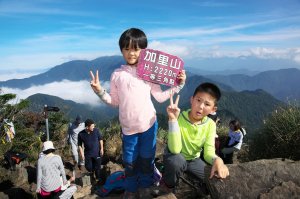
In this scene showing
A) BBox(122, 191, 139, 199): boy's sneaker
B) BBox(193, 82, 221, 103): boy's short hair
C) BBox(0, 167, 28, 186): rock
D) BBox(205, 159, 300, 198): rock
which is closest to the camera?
BBox(205, 159, 300, 198): rock

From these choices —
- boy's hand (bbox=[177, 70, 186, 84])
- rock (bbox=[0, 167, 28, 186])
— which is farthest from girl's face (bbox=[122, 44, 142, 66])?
rock (bbox=[0, 167, 28, 186])

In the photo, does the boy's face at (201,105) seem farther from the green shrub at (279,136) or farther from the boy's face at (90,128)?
the boy's face at (90,128)

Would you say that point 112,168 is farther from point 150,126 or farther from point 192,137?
point 192,137

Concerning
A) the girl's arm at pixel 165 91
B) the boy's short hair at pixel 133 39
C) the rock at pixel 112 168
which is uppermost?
the boy's short hair at pixel 133 39

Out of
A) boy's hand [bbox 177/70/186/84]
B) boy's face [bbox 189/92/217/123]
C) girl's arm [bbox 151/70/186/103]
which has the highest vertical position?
boy's hand [bbox 177/70/186/84]

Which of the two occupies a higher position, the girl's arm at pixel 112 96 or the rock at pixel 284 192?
the girl's arm at pixel 112 96

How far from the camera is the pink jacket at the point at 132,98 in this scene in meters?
4.62

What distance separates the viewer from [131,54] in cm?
468

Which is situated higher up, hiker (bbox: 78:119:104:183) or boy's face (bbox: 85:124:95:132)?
boy's face (bbox: 85:124:95:132)

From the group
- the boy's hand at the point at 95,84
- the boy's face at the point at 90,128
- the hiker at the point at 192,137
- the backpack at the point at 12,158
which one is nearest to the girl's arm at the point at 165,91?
the hiker at the point at 192,137

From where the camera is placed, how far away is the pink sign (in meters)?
4.60

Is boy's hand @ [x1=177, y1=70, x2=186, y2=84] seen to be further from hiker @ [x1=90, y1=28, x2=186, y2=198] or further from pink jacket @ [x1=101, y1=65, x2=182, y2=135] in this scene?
pink jacket @ [x1=101, y1=65, x2=182, y2=135]

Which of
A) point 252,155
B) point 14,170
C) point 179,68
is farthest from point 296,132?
point 14,170

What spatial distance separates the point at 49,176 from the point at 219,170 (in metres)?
4.52
